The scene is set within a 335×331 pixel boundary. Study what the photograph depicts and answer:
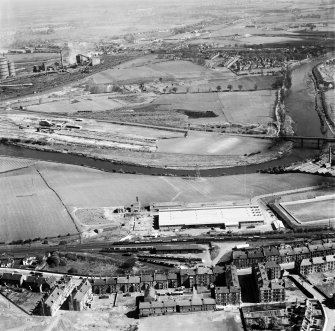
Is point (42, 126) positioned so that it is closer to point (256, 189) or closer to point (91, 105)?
point (91, 105)

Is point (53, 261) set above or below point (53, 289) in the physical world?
below

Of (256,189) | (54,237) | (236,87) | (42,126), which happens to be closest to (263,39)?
(236,87)

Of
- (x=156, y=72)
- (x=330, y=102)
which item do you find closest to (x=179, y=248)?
(x=330, y=102)

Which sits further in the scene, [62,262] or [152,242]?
[152,242]

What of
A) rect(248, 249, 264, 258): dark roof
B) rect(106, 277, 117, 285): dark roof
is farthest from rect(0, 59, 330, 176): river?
rect(106, 277, 117, 285): dark roof

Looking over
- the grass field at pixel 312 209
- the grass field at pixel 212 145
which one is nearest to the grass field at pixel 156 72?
the grass field at pixel 212 145

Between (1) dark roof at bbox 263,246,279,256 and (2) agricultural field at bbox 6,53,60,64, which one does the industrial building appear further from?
(1) dark roof at bbox 263,246,279,256

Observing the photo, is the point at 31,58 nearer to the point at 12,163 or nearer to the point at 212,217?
the point at 12,163
